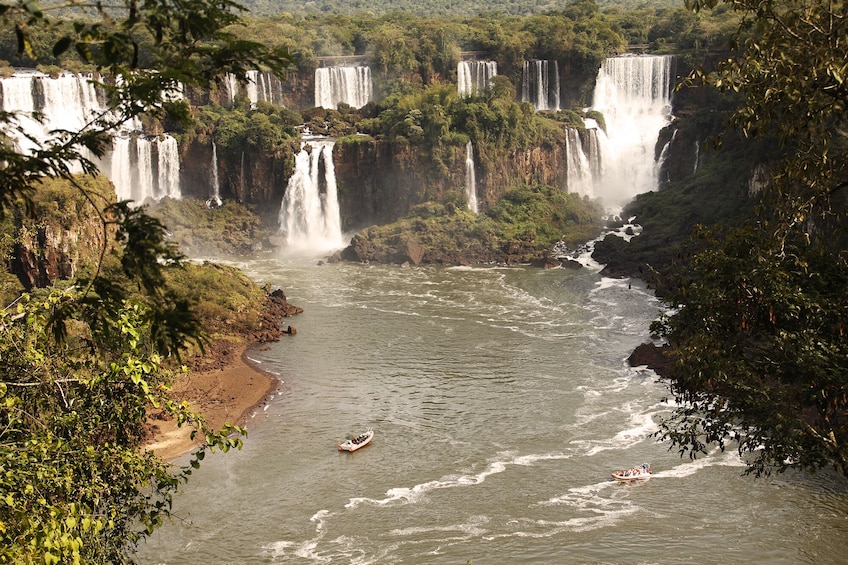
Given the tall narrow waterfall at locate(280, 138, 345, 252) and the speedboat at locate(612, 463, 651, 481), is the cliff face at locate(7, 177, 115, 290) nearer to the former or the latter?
the speedboat at locate(612, 463, 651, 481)

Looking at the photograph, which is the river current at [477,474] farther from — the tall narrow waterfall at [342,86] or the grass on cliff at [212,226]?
the tall narrow waterfall at [342,86]

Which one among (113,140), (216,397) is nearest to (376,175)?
(113,140)

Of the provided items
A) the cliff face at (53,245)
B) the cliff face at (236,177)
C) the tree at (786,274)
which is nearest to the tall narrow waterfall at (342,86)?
the cliff face at (236,177)

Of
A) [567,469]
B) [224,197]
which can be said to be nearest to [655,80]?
[224,197]

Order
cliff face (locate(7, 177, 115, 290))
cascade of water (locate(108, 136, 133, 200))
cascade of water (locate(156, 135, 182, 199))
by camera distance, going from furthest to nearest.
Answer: cascade of water (locate(156, 135, 182, 199)) → cascade of water (locate(108, 136, 133, 200)) → cliff face (locate(7, 177, 115, 290))

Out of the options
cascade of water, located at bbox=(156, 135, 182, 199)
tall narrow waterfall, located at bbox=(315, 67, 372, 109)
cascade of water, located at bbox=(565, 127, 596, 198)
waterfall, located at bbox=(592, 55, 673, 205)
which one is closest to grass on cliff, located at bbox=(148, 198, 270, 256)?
cascade of water, located at bbox=(156, 135, 182, 199)

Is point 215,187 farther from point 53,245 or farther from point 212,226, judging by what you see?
point 53,245
